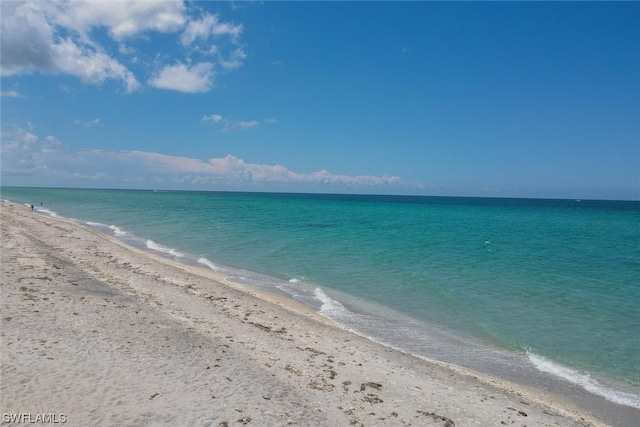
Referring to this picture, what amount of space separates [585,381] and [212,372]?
9426 mm

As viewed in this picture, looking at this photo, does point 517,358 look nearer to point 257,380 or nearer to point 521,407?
point 521,407

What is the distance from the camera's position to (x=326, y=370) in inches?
357

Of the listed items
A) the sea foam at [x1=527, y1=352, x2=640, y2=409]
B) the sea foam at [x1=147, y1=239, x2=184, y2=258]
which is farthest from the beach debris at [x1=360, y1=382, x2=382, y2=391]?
the sea foam at [x1=147, y1=239, x2=184, y2=258]

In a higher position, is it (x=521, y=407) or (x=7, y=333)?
(x=7, y=333)

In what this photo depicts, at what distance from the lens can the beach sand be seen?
6.94 m

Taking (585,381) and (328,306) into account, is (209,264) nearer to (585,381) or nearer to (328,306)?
(328,306)

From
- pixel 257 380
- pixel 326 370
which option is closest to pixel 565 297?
pixel 326 370

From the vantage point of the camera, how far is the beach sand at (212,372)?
22.8 feet

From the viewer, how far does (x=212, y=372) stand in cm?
835

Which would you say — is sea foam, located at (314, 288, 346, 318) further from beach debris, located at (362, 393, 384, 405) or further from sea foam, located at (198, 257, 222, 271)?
sea foam, located at (198, 257, 222, 271)

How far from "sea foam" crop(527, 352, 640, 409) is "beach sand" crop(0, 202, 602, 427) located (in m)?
1.31

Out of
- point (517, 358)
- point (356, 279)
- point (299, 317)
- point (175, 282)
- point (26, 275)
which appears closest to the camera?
point (517, 358)

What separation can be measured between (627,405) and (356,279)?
12399 mm

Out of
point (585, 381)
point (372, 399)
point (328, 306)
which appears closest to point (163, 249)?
point (328, 306)
